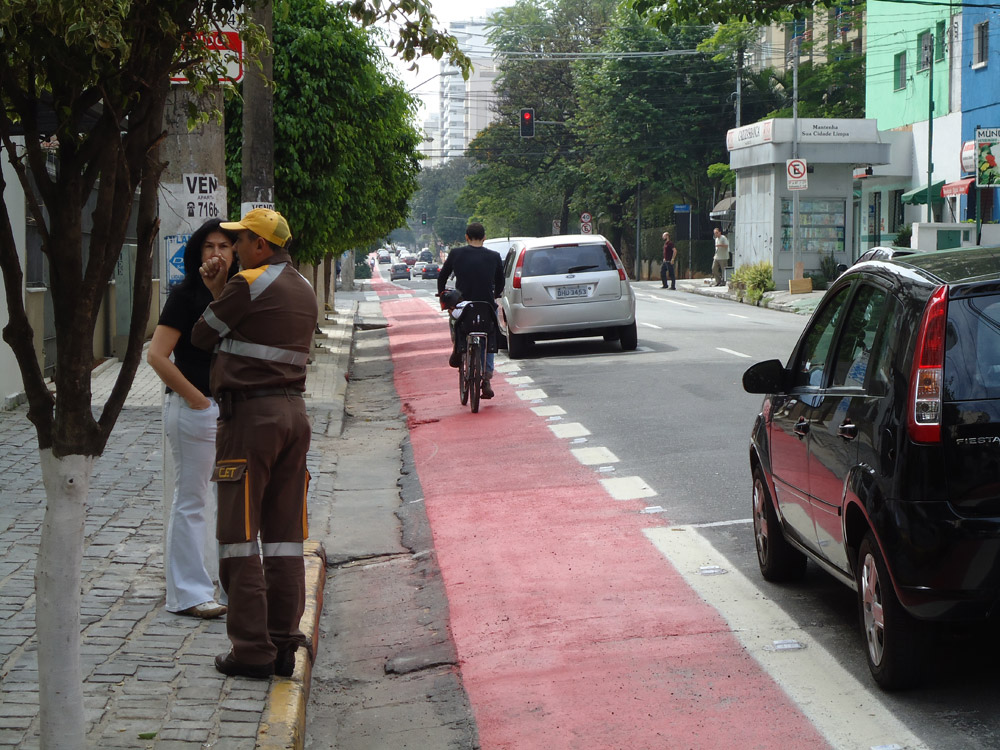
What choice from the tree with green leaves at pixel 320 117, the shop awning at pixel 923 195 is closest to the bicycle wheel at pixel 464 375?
the tree with green leaves at pixel 320 117

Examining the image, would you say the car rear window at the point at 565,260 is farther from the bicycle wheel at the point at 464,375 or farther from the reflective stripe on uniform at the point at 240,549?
the reflective stripe on uniform at the point at 240,549

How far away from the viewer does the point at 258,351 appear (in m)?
5.19

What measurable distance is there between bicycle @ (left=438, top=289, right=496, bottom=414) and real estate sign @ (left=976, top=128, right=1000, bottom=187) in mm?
15557

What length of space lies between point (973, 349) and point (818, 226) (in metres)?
35.4

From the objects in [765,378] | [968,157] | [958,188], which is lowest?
[765,378]

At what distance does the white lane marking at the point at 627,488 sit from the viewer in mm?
9602

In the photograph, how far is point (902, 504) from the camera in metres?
4.70

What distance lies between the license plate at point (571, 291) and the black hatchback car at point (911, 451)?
13860mm

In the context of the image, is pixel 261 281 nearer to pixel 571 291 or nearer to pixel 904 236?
pixel 571 291

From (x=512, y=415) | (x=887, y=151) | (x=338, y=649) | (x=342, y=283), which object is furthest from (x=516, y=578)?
(x=342, y=283)

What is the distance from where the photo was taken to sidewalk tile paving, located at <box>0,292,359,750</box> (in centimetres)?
476

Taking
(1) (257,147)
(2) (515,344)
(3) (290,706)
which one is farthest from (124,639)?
(2) (515,344)

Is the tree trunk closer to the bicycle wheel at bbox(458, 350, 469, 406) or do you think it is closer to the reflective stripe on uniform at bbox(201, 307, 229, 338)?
the bicycle wheel at bbox(458, 350, 469, 406)

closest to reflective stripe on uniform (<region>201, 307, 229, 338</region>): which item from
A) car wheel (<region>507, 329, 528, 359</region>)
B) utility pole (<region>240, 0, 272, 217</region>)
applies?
utility pole (<region>240, 0, 272, 217</region>)
